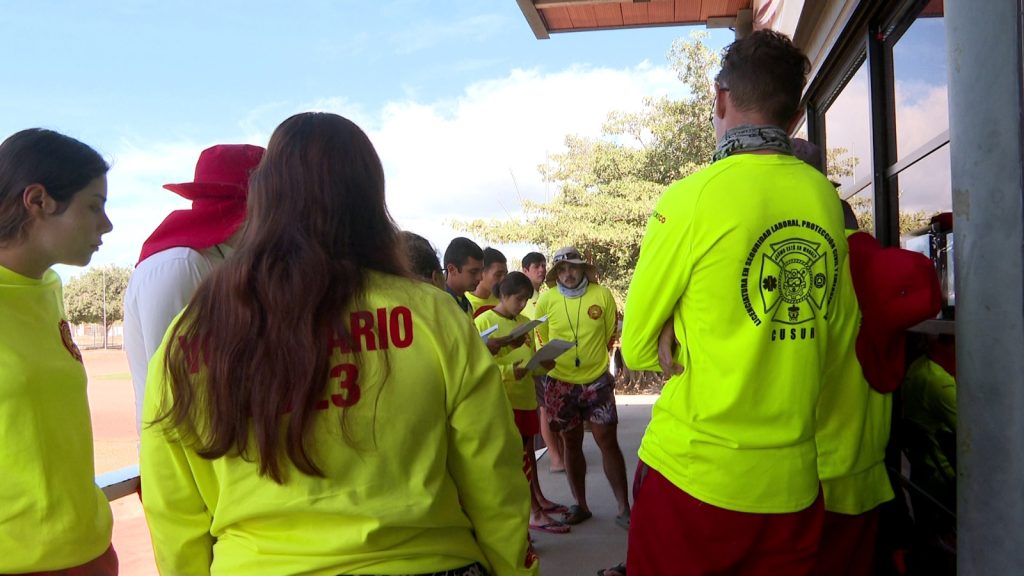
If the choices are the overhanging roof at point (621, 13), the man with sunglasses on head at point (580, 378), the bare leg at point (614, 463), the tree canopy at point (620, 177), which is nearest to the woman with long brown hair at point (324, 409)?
the man with sunglasses on head at point (580, 378)

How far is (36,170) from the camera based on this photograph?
1756 millimetres

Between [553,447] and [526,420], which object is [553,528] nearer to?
[526,420]

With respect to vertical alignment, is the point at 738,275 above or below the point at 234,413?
above

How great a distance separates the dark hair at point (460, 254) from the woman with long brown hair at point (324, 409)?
2.96 meters

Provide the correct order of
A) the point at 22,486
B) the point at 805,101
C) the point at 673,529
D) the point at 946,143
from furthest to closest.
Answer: the point at 805,101 → the point at 946,143 → the point at 673,529 → the point at 22,486

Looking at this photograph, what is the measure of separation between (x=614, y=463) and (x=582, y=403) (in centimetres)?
46

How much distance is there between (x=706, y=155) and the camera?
2133 cm

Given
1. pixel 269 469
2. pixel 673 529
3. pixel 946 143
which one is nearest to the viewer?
pixel 269 469

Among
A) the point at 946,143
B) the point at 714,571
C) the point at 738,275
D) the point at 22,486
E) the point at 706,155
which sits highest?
the point at 706,155

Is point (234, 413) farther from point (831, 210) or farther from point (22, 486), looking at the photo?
point (831, 210)

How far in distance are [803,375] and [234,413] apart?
3.77 ft

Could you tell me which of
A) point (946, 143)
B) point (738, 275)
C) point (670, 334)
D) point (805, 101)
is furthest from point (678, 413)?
point (805, 101)

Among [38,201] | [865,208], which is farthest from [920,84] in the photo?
[38,201]

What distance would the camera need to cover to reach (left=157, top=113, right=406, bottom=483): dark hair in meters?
1.24
